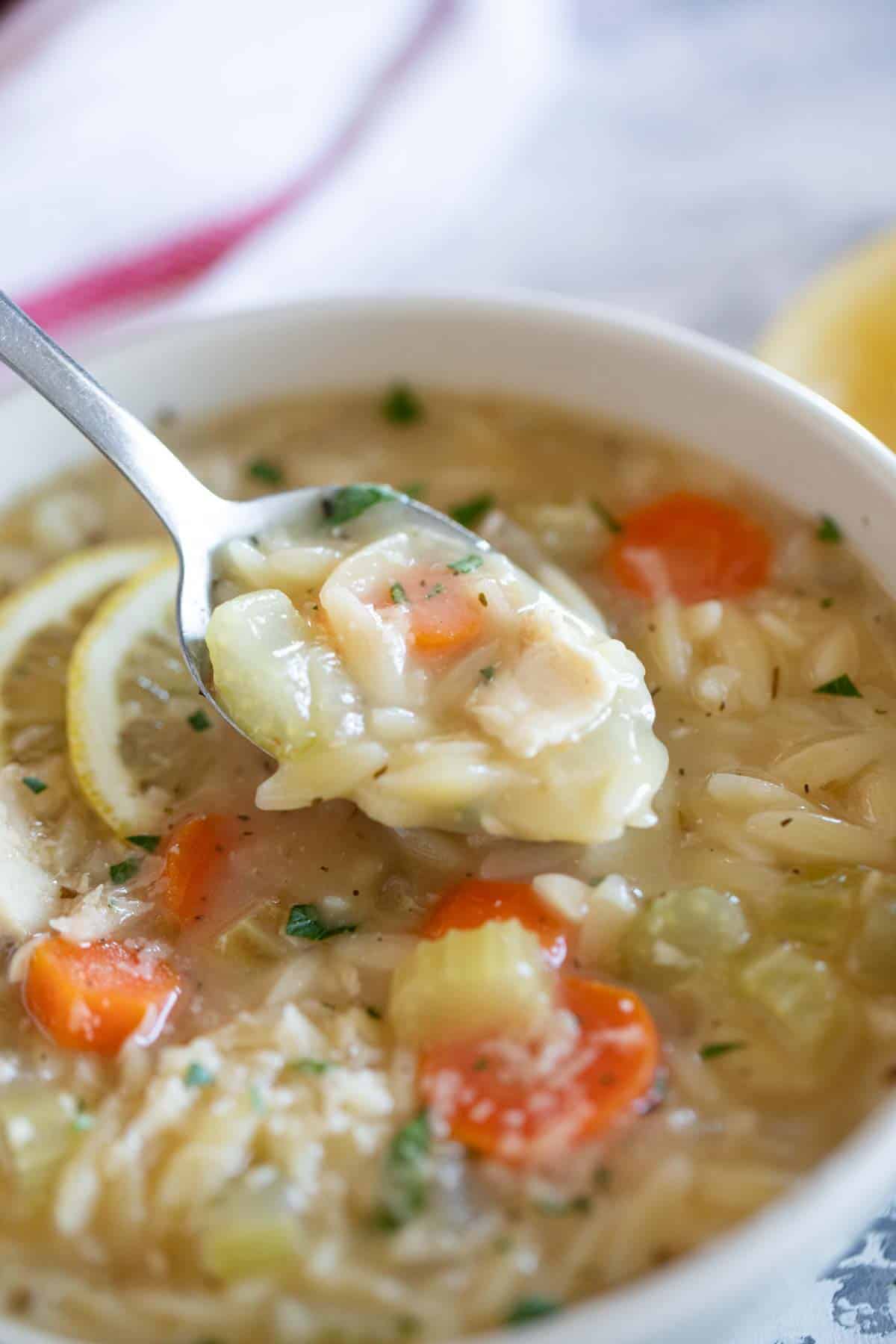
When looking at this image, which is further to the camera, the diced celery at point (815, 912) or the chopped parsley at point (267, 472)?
the chopped parsley at point (267, 472)

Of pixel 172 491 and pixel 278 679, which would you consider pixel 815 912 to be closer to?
pixel 278 679

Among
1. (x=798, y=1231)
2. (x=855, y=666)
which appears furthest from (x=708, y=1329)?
(x=855, y=666)

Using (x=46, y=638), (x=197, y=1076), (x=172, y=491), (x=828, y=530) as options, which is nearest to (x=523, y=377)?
(x=828, y=530)

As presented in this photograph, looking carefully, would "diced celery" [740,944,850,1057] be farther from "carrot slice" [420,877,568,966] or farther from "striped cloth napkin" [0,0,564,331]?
"striped cloth napkin" [0,0,564,331]

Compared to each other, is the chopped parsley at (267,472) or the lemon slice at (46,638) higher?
the lemon slice at (46,638)

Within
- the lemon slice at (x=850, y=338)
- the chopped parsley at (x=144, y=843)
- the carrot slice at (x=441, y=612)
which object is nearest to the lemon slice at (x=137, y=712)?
the chopped parsley at (x=144, y=843)

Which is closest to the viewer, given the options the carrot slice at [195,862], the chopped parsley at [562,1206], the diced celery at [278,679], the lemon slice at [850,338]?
the chopped parsley at [562,1206]

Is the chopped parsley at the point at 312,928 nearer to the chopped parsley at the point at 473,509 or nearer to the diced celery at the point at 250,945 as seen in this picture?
the diced celery at the point at 250,945

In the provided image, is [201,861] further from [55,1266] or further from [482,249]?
[482,249]
